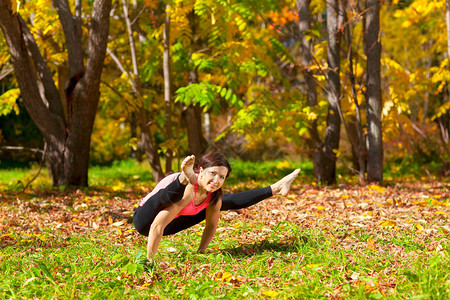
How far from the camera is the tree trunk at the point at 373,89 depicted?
21.1 feet

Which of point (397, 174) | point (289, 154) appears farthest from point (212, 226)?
point (289, 154)

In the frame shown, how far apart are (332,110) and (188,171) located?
5.00 m

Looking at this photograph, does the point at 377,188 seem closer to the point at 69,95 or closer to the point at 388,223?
the point at 388,223

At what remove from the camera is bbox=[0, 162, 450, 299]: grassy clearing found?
2.53m

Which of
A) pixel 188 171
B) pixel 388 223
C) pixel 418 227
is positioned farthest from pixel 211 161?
pixel 418 227

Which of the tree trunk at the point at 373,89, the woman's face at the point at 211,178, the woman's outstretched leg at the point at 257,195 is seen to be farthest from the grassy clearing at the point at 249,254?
the tree trunk at the point at 373,89

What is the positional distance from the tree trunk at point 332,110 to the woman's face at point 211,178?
4187mm

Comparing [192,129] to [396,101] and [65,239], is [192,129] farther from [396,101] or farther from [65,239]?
[65,239]

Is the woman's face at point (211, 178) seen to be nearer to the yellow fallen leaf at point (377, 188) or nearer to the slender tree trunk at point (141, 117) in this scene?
the yellow fallen leaf at point (377, 188)

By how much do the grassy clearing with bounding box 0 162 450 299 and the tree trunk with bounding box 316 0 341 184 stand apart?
2.26m

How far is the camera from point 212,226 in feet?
10.8

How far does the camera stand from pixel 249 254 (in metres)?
3.28

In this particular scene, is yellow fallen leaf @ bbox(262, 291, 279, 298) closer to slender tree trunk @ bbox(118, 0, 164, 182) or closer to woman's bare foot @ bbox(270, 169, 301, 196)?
woman's bare foot @ bbox(270, 169, 301, 196)

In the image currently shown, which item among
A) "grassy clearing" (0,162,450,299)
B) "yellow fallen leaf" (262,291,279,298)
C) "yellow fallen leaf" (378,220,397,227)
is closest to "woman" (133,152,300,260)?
"grassy clearing" (0,162,450,299)
